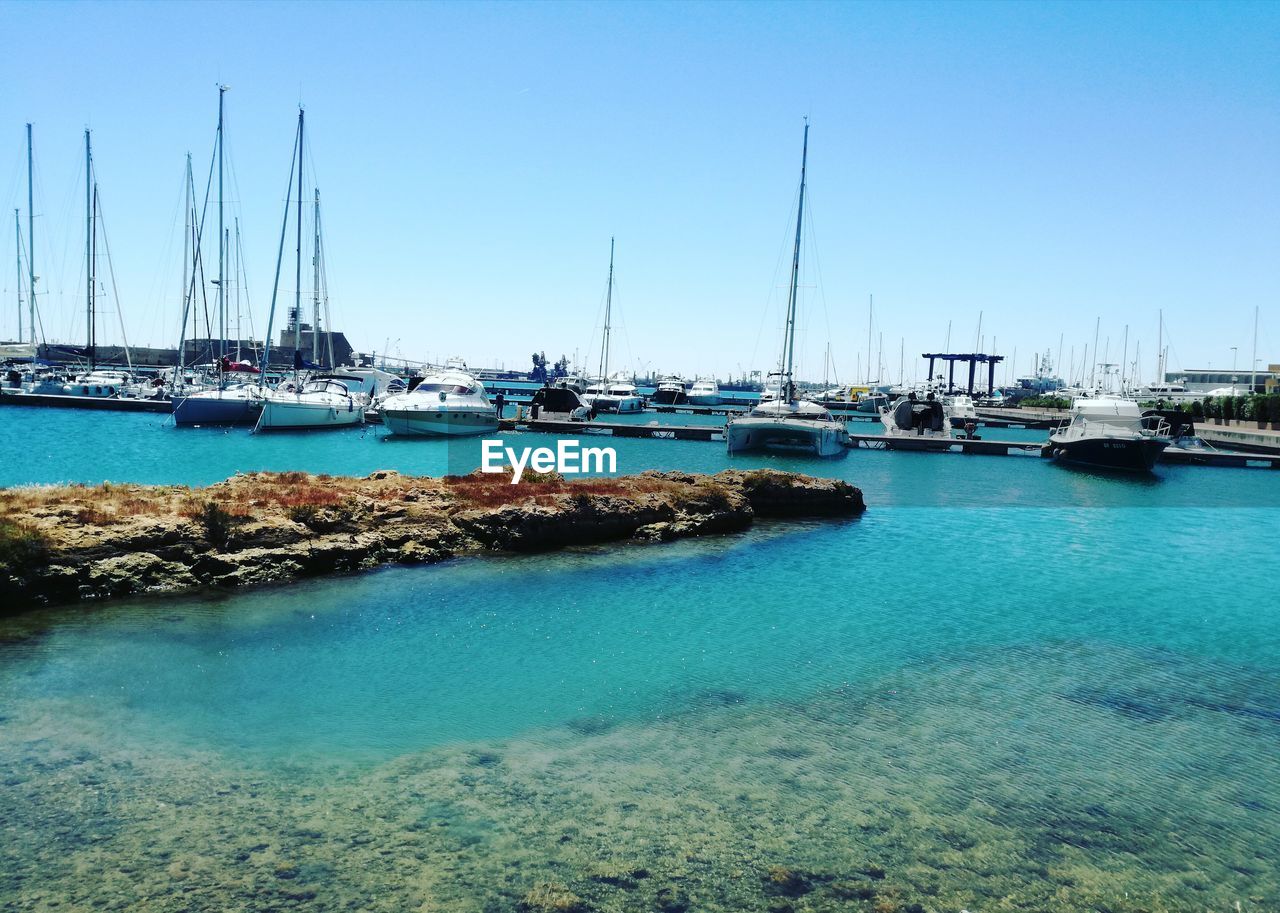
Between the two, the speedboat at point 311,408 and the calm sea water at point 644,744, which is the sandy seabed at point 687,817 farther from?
the speedboat at point 311,408

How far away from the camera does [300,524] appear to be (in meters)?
21.4

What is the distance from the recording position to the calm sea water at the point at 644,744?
8.88 meters

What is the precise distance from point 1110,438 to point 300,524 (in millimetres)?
52350

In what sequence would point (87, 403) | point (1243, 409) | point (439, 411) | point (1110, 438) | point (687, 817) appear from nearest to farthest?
point (687, 817)
point (1110, 438)
point (439, 411)
point (87, 403)
point (1243, 409)

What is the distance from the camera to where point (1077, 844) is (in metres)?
9.89

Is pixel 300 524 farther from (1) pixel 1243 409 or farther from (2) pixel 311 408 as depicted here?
(1) pixel 1243 409

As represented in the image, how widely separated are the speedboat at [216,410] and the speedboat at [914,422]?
46.4 meters

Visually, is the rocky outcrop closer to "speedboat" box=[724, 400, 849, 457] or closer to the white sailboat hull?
"speedboat" box=[724, 400, 849, 457]

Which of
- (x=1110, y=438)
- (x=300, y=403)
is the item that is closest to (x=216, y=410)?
(x=300, y=403)

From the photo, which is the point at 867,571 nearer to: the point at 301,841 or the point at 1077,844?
the point at 1077,844

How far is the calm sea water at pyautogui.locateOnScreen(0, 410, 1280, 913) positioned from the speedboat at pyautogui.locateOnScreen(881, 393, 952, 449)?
155 feet

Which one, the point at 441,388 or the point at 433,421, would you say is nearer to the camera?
the point at 433,421

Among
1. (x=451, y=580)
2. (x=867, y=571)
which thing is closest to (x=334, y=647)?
(x=451, y=580)

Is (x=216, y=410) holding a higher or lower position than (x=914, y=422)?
lower
